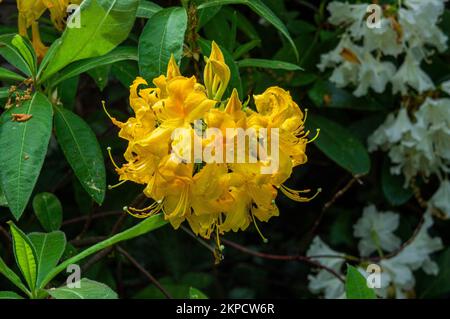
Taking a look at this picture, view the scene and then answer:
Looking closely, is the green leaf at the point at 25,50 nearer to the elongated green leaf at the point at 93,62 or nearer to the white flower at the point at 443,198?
the elongated green leaf at the point at 93,62

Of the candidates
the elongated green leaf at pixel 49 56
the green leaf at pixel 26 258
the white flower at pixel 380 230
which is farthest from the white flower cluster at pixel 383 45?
the green leaf at pixel 26 258

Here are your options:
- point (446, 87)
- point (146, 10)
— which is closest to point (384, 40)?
point (446, 87)

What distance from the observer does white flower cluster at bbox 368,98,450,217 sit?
180 cm

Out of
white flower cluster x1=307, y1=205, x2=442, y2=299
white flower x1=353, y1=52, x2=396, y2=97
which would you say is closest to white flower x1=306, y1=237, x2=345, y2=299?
white flower cluster x1=307, y1=205, x2=442, y2=299

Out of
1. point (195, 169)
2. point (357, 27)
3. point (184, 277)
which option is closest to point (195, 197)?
point (195, 169)

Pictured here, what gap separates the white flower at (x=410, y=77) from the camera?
1801mm

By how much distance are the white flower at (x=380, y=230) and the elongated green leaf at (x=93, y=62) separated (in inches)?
39.2

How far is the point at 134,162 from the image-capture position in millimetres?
1111

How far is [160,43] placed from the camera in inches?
46.5

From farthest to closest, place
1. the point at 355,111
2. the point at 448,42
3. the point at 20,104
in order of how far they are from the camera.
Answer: the point at 355,111 → the point at 448,42 → the point at 20,104

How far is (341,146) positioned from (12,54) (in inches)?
32.0

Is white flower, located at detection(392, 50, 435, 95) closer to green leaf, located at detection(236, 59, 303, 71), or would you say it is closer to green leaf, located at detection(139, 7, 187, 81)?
green leaf, located at detection(236, 59, 303, 71)

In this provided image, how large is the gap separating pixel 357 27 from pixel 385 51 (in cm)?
9
